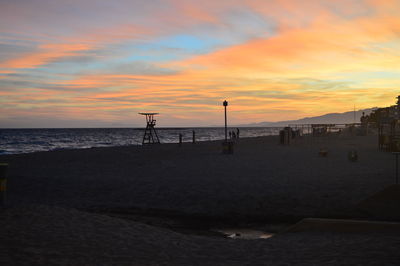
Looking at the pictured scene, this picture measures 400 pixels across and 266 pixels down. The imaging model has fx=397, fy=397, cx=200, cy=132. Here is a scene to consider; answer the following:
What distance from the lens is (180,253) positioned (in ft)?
19.9

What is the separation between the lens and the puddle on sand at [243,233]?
8.27 metres

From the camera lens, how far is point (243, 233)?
860 centimetres

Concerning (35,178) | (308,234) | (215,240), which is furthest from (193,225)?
(35,178)

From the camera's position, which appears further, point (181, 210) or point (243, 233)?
point (181, 210)

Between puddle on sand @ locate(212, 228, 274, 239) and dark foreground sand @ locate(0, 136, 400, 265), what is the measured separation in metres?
0.68

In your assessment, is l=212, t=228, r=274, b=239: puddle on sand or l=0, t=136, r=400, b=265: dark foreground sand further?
l=212, t=228, r=274, b=239: puddle on sand

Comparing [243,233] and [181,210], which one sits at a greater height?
[181,210]

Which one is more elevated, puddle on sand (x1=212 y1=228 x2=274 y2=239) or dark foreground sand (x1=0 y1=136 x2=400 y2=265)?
dark foreground sand (x1=0 y1=136 x2=400 y2=265)

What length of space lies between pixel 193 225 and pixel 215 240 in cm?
198

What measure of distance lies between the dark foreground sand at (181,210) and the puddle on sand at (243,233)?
2.23 feet

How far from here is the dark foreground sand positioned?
5.65 m

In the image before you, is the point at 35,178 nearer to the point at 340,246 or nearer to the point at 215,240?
the point at 215,240

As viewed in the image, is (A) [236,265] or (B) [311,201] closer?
(A) [236,265]

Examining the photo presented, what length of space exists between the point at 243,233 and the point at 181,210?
2465 millimetres
